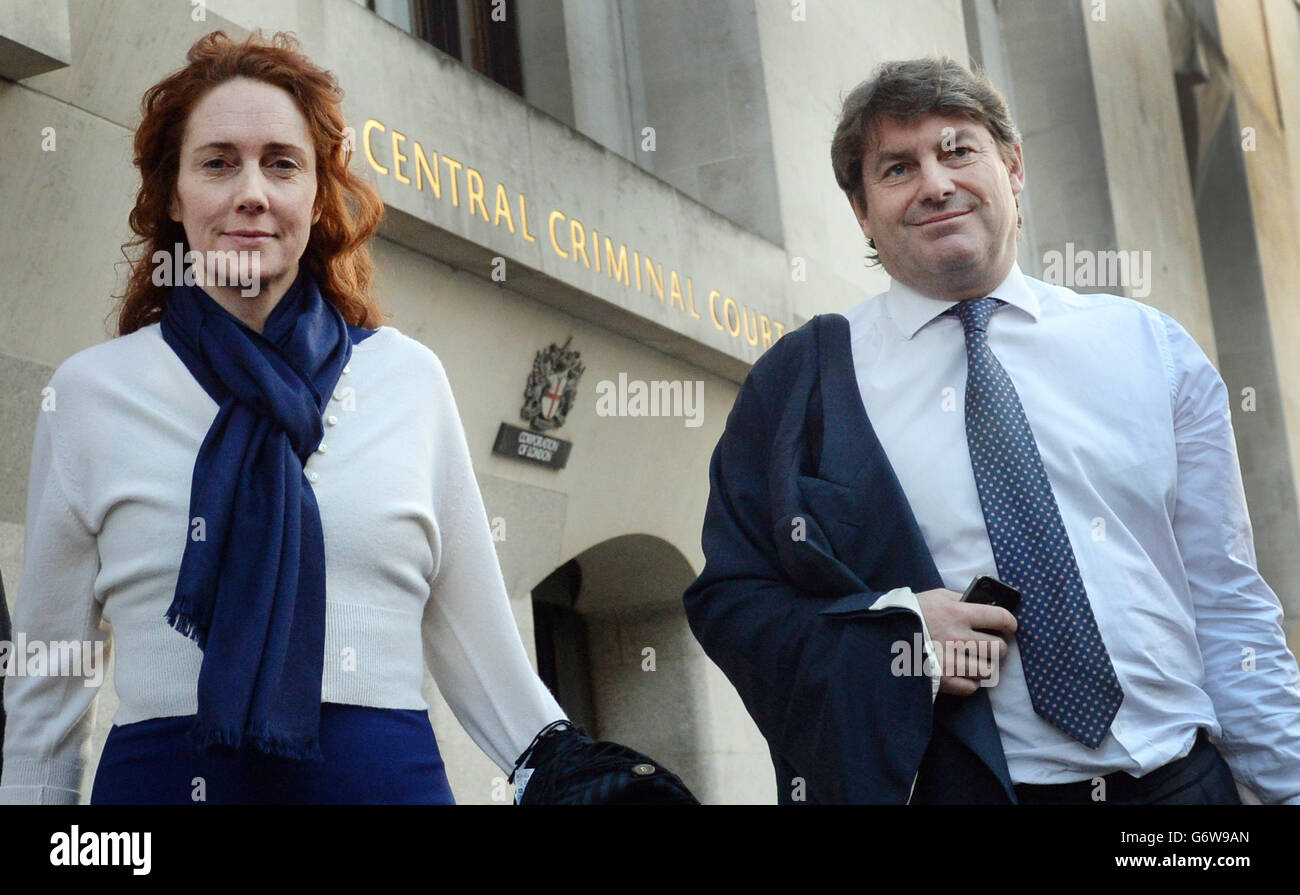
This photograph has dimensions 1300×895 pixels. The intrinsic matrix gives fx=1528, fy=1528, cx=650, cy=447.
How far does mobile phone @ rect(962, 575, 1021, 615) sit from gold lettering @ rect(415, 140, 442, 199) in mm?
4802

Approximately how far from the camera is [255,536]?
7.52 feet

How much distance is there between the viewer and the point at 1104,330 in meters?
2.79

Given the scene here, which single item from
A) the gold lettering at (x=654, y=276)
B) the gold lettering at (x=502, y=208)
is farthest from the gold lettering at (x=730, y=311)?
the gold lettering at (x=502, y=208)

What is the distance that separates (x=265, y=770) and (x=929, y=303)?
1.43 m

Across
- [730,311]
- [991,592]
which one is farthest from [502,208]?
[991,592]

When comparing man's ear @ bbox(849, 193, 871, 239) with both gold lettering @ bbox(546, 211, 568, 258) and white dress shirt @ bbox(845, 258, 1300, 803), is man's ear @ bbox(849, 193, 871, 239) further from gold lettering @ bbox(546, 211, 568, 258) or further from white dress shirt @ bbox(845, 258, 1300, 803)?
gold lettering @ bbox(546, 211, 568, 258)

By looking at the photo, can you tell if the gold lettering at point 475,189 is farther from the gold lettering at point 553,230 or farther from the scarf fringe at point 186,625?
the scarf fringe at point 186,625

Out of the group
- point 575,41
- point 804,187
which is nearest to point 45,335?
point 575,41

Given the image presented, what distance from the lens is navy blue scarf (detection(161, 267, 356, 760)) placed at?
2.19 metres

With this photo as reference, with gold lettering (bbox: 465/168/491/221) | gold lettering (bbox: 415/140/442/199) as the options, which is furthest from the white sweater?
gold lettering (bbox: 465/168/491/221)

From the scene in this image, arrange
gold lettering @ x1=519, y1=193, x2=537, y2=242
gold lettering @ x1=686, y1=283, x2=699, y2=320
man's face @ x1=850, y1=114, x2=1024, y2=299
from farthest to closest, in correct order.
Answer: gold lettering @ x1=686, y1=283, x2=699, y2=320 < gold lettering @ x1=519, y1=193, x2=537, y2=242 < man's face @ x1=850, y1=114, x2=1024, y2=299

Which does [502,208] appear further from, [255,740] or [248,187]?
[255,740]
